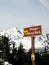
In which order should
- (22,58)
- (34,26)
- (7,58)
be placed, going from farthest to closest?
(22,58), (7,58), (34,26)

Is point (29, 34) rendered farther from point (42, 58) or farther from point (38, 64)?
point (42, 58)

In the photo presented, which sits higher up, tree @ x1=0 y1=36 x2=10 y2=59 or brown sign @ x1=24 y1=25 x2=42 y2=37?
tree @ x1=0 y1=36 x2=10 y2=59

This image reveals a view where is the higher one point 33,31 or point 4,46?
point 4,46

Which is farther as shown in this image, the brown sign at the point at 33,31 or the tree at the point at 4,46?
the tree at the point at 4,46

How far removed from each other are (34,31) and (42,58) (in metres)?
70.1

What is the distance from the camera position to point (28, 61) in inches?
3393

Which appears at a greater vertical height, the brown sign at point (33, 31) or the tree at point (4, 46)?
the tree at point (4, 46)

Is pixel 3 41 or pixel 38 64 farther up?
pixel 3 41

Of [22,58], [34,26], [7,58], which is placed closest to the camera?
[34,26]

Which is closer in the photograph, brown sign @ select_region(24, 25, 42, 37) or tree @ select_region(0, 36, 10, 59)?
brown sign @ select_region(24, 25, 42, 37)

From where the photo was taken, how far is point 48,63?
9388cm

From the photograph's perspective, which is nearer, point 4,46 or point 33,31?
point 33,31

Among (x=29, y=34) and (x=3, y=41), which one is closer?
(x=29, y=34)

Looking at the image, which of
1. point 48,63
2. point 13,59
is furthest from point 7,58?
point 48,63
